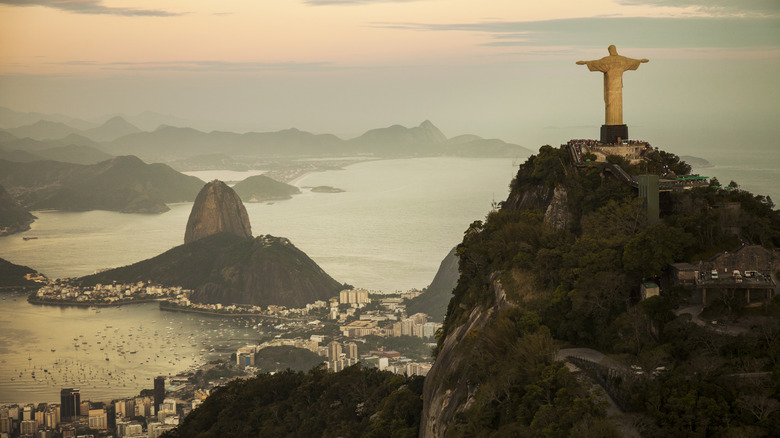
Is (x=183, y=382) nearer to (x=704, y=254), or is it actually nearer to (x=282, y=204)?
(x=704, y=254)

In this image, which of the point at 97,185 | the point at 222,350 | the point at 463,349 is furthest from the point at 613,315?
the point at 97,185

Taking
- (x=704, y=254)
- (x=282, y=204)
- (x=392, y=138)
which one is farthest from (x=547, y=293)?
(x=392, y=138)

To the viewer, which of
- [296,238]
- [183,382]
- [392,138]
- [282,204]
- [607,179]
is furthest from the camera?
[392,138]

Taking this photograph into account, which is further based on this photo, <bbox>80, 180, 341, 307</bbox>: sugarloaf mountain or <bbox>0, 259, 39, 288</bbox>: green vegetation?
<bbox>0, 259, 39, 288</bbox>: green vegetation

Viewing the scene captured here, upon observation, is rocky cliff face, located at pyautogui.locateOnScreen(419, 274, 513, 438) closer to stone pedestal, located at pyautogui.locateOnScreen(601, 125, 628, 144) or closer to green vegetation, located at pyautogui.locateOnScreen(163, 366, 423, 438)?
green vegetation, located at pyautogui.locateOnScreen(163, 366, 423, 438)

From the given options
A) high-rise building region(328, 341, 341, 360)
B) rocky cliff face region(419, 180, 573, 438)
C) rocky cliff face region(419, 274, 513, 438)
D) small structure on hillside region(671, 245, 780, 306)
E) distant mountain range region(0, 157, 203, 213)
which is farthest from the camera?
distant mountain range region(0, 157, 203, 213)

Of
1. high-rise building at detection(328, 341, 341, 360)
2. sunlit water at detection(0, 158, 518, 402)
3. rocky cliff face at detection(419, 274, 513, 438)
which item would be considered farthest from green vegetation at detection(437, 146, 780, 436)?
sunlit water at detection(0, 158, 518, 402)

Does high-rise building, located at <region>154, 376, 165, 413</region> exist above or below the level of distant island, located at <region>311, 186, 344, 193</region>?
below
